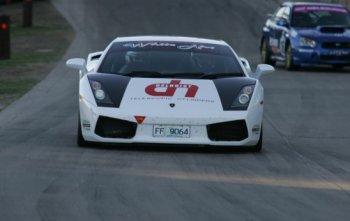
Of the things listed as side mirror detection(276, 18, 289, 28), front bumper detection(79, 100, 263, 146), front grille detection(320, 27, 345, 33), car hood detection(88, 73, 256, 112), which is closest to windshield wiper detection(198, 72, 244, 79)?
car hood detection(88, 73, 256, 112)

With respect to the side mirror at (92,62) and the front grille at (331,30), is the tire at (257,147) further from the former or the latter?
the front grille at (331,30)

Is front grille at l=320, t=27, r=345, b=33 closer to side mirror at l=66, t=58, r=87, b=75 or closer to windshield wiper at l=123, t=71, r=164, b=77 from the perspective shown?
side mirror at l=66, t=58, r=87, b=75

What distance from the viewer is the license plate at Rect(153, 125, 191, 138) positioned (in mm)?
11289

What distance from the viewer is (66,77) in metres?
21.9

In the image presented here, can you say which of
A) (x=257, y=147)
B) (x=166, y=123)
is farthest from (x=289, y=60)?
(x=166, y=123)

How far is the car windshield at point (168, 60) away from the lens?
12250 mm

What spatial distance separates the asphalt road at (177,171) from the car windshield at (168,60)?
0.92 meters

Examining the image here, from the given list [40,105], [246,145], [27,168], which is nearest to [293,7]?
[40,105]

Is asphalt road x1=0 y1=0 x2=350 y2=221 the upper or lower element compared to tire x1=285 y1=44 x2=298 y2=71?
upper

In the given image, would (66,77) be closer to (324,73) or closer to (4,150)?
→ (324,73)

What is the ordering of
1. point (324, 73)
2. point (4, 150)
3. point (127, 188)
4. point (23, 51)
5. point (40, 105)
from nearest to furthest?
point (127, 188) → point (4, 150) → point (40, 105) → point (324, 73) → point (23, 51)

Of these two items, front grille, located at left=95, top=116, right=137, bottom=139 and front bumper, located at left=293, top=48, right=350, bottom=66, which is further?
front bumper, located at left=293, top=48, right=350, bottom=66

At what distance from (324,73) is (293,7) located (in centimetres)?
206

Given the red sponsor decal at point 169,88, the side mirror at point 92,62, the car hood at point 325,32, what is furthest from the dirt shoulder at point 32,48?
the car hood at point 325,32
